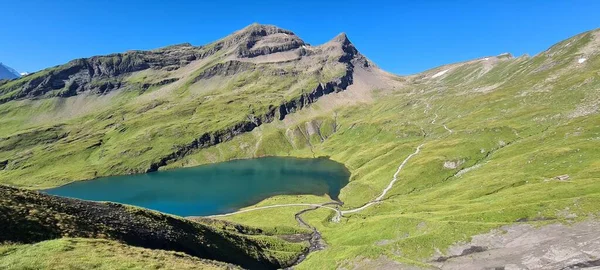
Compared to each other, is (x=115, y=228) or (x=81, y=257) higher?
(x=115, y=228)

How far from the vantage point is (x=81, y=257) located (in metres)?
33.7

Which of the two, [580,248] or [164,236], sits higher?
[164,236]

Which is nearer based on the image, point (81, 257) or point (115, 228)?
point (81, 257)

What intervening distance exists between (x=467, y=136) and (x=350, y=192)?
77.2 meters

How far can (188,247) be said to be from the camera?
58219mm

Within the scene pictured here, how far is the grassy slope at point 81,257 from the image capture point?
1223 inches

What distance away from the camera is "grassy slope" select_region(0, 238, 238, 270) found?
31.1m

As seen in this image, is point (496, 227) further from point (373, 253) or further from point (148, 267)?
point (148, 267)

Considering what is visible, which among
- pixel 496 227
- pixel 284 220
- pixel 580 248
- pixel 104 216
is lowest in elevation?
pixel 580 248

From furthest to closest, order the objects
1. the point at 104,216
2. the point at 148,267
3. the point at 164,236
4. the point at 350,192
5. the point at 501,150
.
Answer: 1. the point at 350,192
2. the point at 501,150
3. the point at 164,236
4. the point at 104,216
5. the point at 148,267

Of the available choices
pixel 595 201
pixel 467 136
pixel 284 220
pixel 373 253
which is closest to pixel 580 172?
pixel 595 201

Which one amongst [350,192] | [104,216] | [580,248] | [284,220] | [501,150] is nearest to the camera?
[580,248]

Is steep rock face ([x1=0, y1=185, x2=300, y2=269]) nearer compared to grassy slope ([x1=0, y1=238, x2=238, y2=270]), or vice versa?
grassy slope ([x1=0, y1=238, x2=238, y2=270])

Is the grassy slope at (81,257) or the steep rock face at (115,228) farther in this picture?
the steep rock face at (115,228)
